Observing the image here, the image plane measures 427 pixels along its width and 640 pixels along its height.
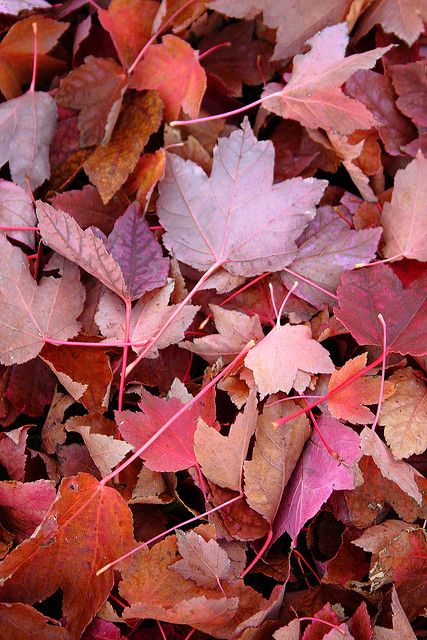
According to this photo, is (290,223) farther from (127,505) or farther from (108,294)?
(127,505)

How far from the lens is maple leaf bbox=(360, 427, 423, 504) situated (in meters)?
0.63

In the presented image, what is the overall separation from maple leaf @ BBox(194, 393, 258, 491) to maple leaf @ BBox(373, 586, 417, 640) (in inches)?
7.6

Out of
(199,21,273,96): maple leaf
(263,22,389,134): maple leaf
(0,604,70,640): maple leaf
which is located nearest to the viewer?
(0,604,70,640): maple leaf

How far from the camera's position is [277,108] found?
77 cm

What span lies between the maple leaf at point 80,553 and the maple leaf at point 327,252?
0.31 m

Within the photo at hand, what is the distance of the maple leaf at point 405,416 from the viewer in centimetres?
67

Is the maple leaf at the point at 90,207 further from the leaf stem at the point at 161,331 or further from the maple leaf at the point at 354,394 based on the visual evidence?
the maple leaf at the point at 354,394

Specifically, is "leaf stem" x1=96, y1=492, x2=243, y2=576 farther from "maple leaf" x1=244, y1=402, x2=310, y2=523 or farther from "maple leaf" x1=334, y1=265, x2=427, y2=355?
"maple leaf" x1=334, y1=265, x2=427, y2=355

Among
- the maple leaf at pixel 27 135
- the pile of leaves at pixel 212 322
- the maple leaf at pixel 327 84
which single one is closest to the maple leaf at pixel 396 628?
the pile of leaves at pixel 212 322

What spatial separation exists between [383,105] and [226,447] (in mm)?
465

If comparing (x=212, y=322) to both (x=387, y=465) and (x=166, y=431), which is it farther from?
(x=387, y=465)

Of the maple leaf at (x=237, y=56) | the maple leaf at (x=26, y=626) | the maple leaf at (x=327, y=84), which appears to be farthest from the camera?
the maple leaf at (x=237, y=56)

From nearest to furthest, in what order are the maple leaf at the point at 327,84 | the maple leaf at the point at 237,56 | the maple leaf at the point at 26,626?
the maple leaf at the point at 26,626 < the maple leaf at the point at 327,84 < the maple leaf at the point at 237,56

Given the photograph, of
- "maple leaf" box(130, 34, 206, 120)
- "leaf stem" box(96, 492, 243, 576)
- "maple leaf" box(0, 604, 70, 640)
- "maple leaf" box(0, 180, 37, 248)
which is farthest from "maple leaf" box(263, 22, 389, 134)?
"maple leaf" box(0, 604, 70, 640)
